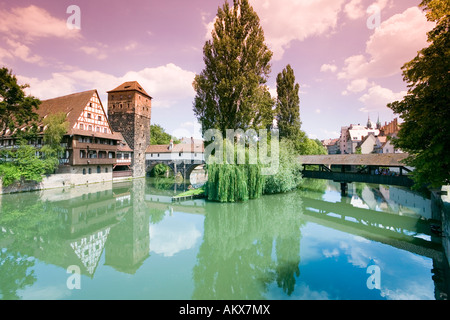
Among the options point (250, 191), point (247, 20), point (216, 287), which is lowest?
point (216, 287)

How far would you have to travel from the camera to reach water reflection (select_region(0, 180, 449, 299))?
6.59 metres

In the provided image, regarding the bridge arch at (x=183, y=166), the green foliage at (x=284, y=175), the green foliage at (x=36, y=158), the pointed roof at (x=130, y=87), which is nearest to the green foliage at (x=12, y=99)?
the green foliage at (x=36, y=158)

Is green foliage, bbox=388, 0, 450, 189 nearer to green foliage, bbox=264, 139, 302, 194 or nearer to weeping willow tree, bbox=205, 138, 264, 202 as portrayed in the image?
weeping willow tree, bbox=205, 138, 264, 202

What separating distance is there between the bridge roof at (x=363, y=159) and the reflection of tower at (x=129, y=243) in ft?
52.8

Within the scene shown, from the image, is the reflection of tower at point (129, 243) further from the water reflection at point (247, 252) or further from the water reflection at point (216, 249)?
the water reflection at point (247, 252)

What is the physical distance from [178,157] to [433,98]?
1288 inches

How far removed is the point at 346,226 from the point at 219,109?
526 inches

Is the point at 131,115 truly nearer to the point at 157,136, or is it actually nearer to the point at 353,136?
the point at 157,136

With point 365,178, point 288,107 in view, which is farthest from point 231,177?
point 288,107

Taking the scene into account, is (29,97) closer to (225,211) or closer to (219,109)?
(219,109)

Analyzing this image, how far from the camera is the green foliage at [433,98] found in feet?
22.0
